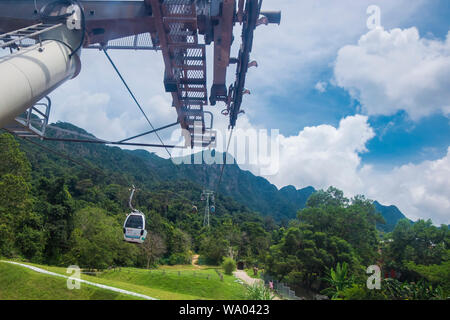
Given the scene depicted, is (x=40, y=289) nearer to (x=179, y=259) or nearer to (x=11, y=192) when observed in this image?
(x=11, y=192)

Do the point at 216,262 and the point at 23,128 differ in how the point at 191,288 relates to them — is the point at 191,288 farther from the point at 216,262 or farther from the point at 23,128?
the point at 216,262

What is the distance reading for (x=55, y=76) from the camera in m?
4.58

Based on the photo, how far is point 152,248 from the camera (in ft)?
158

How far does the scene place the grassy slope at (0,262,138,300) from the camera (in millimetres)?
17767

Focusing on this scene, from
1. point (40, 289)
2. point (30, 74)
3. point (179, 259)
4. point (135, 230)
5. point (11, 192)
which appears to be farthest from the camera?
point (179, 259)

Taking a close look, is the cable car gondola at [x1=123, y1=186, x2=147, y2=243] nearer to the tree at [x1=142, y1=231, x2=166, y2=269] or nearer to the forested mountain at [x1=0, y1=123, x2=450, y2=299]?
the forested mountain at [x1=0, y1=123, x2=450, y2=299]

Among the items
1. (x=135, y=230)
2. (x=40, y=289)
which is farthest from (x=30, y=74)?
(x=40, y=289)

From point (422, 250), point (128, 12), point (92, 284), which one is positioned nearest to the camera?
point (128, 12)

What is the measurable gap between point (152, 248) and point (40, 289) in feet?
100

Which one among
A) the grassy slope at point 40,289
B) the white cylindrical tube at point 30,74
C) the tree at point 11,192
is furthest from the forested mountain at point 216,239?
the white cylindrical tube at point 30,74

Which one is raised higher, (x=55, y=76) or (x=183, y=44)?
(x=183, y=44)

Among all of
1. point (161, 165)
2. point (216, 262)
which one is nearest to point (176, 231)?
point (216, 262)

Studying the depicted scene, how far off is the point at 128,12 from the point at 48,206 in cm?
4705

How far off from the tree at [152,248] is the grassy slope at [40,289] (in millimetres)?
27650
